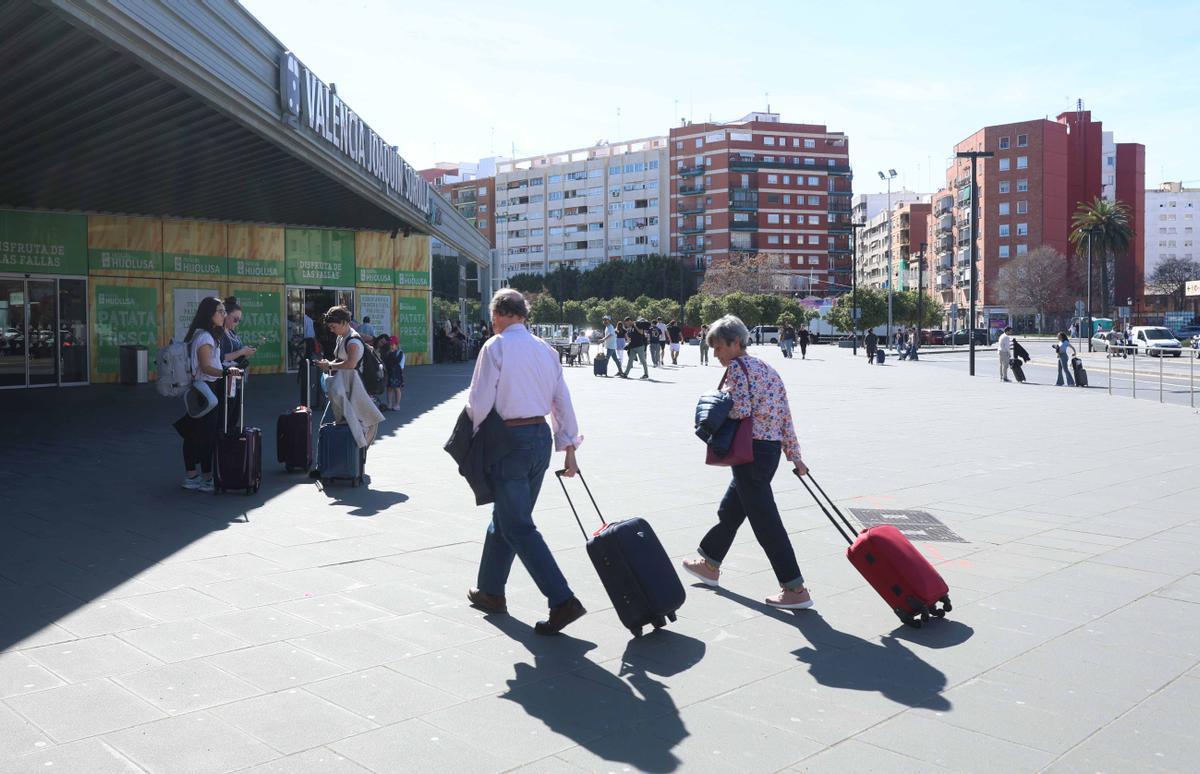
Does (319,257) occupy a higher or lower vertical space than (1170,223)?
lower

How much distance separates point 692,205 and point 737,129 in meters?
9.80

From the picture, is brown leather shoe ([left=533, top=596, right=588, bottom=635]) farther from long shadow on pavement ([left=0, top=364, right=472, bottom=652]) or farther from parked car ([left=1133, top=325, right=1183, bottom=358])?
parked car ([left=1133, top=325, right=1183, bottom=358])

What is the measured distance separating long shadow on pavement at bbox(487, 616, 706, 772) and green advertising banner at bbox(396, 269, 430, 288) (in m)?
29.1

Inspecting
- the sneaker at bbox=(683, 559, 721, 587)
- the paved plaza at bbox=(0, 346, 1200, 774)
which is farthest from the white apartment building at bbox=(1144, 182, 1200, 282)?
the sneaker at bbox=(683, 559, 721, 587)

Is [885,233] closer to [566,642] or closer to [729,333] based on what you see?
[729,333]

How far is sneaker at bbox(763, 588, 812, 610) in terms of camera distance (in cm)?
550

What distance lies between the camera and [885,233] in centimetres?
15375

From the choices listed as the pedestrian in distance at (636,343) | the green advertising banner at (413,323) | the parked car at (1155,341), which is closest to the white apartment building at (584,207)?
the parked car at (1155,341)

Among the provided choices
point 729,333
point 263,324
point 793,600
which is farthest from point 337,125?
point 793,600

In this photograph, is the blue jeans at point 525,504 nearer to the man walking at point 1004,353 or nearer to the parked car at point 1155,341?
the man walking at point 1004,353

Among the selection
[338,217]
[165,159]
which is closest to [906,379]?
[338,217]

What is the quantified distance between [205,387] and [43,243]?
58.2 feet

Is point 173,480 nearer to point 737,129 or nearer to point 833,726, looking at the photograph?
point 833,726

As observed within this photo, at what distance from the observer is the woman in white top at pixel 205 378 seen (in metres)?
8.96
